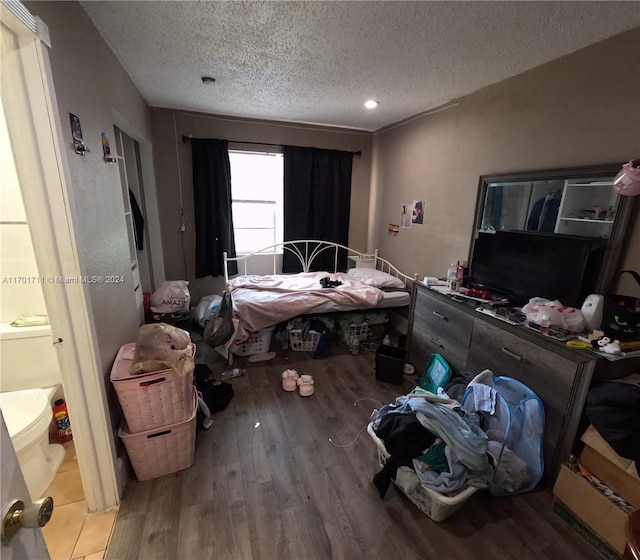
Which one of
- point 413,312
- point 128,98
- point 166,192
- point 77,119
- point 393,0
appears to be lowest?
point 413,312

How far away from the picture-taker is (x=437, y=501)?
1408mm

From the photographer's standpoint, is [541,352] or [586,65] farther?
[586,65]

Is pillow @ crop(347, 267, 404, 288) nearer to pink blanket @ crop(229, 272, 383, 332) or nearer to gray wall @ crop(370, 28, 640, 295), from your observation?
pink blanket @ crop(229, 272, 383, 332)

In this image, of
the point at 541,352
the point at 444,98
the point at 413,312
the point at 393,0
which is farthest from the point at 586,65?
the point at 413,312

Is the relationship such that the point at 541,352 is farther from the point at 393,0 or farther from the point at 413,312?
the point at 393,0

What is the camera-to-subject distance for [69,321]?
1254 mm

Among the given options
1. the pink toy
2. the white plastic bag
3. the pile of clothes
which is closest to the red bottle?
the white plastic bag

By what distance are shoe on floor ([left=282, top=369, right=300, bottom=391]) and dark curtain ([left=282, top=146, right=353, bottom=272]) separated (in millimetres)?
1802

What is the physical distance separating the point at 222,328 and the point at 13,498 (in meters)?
2.12

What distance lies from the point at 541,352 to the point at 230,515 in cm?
178

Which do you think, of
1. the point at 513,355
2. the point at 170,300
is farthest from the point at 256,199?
the point at 513,355

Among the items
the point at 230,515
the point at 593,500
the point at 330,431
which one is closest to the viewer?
the point at 593,500

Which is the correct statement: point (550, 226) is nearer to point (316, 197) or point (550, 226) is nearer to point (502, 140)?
point (502, 140)

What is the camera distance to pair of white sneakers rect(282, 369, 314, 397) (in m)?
2.38
